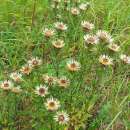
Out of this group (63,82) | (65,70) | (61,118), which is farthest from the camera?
(65,70)

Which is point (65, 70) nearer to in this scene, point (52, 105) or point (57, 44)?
point (57, 44)

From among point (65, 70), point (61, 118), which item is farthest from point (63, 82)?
point (65, 70)

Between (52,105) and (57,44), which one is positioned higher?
(57,44)

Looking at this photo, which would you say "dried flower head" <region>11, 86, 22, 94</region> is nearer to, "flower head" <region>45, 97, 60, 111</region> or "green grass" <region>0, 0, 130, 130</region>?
"green grass" <region>0, 0, 130, 130</region>

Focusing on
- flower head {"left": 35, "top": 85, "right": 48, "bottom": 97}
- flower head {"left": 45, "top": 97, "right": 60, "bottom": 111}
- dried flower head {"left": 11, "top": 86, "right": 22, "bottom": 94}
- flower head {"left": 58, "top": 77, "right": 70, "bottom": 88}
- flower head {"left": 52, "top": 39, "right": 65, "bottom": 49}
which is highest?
flower head {"left": 52, "top": 39, "right": 65, "bottom": 49}

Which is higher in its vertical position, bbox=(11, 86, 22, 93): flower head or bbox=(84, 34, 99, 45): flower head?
bbox=(84, 34, 99, 45): flower head

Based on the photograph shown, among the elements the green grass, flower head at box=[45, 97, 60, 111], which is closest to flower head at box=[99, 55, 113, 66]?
the green grass

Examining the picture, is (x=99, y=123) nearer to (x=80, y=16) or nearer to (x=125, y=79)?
(x=125, y=79)

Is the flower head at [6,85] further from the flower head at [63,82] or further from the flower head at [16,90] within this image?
the flower head at [63,82]

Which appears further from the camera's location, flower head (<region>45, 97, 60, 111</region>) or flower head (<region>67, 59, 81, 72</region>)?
flower head (<region>67, 59, 81, 72</region>)

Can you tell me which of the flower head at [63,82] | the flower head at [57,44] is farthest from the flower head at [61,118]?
the flower head at [57,44]
